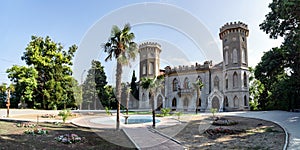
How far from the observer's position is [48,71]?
34375 mm

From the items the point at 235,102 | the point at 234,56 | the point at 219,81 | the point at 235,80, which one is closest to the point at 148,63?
the point at 219,81

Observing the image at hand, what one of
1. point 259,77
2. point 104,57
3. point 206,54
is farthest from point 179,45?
point 259,77

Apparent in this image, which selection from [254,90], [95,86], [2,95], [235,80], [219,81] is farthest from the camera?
[95,86]

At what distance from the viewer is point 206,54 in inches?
548

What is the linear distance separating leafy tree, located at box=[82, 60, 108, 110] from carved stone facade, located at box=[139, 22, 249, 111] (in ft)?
38.6

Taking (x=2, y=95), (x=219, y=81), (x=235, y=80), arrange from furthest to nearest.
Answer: (x=219, y=81) → (x=235, y=80) → (x=2, y=95)

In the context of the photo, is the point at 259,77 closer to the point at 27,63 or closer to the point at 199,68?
the point at 199,68

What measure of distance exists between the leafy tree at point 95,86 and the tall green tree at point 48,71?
5.55 meters

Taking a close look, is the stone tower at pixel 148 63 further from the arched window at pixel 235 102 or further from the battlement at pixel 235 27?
the arched window at pixel 235 102

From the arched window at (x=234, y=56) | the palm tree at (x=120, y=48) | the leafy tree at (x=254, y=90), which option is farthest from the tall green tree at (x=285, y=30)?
the leafy tree at (x=254, y=90)

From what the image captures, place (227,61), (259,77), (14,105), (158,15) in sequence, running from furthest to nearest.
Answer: (227,61) < (14,105) < (259,77) < (158,15)

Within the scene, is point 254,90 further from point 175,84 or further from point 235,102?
point 175,84

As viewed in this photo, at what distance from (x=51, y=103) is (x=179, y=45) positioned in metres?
27.2

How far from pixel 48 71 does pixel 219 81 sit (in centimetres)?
2892
